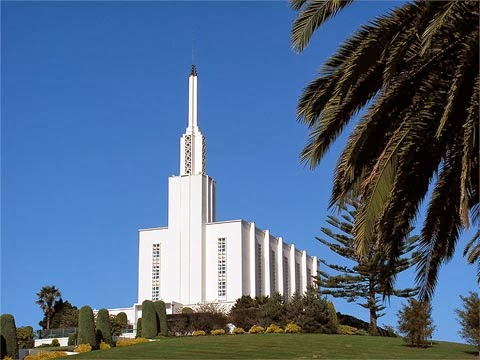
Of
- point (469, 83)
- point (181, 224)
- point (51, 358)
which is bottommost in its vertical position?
point (51, 358)

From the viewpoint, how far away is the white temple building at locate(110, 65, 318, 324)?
56.4 meters

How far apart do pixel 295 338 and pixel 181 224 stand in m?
30.2

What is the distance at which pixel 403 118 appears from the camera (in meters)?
9.80

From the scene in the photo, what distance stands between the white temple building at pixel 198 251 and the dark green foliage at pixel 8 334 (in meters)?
27.2

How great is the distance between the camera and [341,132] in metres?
10.2

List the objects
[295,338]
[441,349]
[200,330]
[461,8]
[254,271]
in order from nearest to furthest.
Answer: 1. [461,8]
2. [441,349]
3. [295,338]
4. [200,330]
5. [254,271]

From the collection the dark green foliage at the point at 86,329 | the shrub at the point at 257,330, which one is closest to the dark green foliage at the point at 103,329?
the dark green foliage at the point at 86,329

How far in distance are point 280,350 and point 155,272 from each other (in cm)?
3402

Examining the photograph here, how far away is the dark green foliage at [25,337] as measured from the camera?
122 feet

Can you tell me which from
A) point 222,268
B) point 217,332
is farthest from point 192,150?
point 217,332

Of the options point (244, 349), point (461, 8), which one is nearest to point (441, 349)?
point (244, 349)

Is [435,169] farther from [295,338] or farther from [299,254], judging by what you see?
[299,254]

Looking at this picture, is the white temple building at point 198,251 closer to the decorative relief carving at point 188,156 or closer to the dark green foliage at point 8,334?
the decorative relief carving at point 188,156

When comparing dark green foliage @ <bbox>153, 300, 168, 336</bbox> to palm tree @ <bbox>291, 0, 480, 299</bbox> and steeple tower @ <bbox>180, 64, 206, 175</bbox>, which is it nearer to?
steeple tower @ <bbox>180, 64, 206, 175</bbox>
